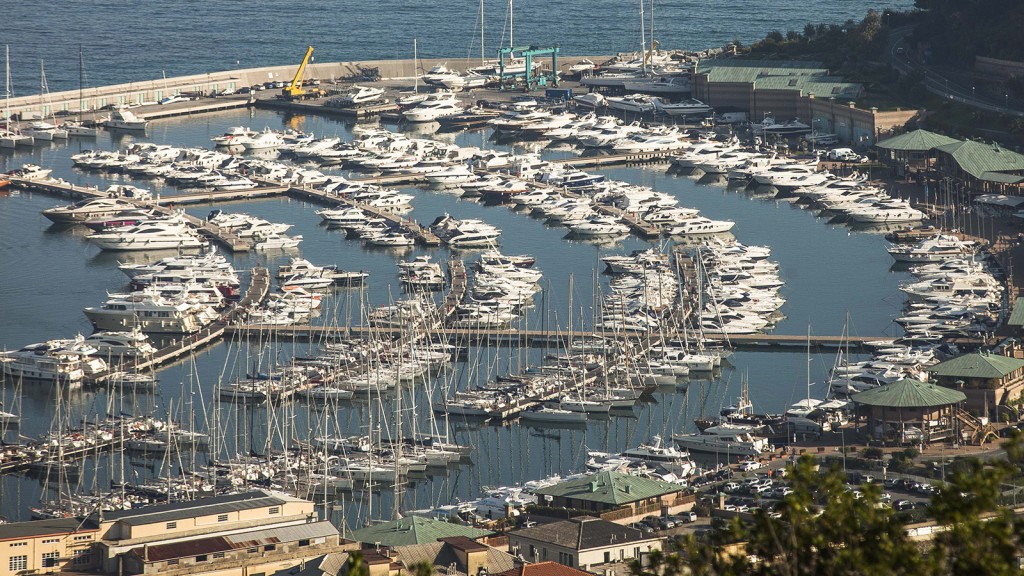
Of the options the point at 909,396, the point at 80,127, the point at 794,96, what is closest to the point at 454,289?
the point at 909,396

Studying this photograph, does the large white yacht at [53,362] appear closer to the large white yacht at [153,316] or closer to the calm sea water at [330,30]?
the large white yacht at [153,316]

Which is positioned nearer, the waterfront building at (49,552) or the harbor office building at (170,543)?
the harbor office building at (170,543)

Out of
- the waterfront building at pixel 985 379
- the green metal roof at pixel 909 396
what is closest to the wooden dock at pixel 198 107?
the waterfront building at pixel 985 379

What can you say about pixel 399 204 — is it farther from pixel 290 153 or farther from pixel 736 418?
pixel 736 418

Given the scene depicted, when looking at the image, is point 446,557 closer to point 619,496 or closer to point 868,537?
point 619,496

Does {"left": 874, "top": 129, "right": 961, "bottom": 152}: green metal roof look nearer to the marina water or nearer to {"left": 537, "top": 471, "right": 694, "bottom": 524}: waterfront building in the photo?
the marina water

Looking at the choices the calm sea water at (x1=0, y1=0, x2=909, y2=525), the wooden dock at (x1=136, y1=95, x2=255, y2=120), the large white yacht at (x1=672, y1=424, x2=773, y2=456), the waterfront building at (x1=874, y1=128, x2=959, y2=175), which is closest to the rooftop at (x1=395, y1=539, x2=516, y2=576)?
the calm sea water at (x1=0, y1=0, x2=909, y2=525)
